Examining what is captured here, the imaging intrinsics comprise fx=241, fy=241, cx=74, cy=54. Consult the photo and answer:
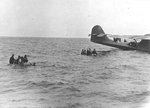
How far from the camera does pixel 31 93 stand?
52.3ft

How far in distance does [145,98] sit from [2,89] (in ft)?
31.7

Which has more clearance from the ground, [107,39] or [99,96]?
[107,39]

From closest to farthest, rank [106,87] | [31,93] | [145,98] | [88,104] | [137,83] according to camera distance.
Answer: [88,104] → [145,98] → [31,93] → [106,87] → [137,83]

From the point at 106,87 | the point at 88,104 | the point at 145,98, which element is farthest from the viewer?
the point at 106,87

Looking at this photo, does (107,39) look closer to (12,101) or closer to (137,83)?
(137,83)

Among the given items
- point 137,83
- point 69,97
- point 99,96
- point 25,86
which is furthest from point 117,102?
point 25,86

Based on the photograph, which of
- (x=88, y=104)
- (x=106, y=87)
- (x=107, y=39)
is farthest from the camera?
(x=107, y=39)

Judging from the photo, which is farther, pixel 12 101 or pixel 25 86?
pixel 25 86

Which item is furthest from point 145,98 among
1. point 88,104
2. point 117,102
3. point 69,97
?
point 69,97

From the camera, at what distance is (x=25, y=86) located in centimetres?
1797

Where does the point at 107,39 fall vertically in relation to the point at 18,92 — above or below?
above

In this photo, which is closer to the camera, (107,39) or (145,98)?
(145,98)

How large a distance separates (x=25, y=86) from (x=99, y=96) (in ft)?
19.6

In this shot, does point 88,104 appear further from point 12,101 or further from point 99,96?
point 12,101
